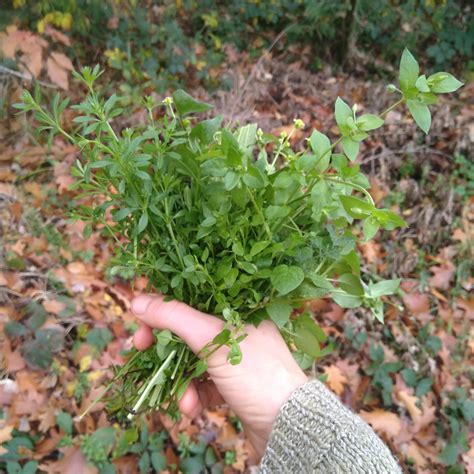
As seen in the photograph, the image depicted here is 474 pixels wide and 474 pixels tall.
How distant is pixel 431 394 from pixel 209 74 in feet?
7.63

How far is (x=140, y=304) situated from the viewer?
3.83 ft

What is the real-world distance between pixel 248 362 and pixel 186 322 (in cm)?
19

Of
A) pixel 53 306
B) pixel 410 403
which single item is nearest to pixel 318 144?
pixel 53 306

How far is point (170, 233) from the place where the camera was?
100cm

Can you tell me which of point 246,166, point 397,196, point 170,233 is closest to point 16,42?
point 170,233


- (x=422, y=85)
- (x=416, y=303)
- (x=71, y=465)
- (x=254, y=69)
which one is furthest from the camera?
(x=254, y=69)

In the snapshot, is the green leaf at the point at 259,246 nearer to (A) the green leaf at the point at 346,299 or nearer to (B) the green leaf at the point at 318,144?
(B) the green leaf at the point at 318,144

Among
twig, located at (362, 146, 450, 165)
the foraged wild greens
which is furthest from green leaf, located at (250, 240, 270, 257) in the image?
twig, located at (362, 146, 450, 165)

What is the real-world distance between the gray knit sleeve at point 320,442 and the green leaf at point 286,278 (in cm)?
36

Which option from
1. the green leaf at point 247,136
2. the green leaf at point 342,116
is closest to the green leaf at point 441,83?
Answer: the green leaf at point 342,116

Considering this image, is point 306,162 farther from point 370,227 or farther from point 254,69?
A: point 254,69

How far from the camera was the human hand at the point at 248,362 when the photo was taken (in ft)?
3.49

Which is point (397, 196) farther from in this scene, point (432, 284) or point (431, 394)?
point (431, 394)

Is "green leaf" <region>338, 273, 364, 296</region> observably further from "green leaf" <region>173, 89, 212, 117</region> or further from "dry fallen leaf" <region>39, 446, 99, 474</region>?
"dry fallen leaf" <region>39, 446, 99, 474</region>
